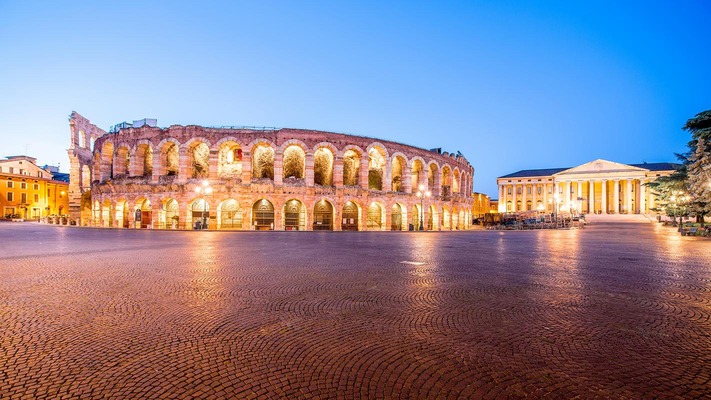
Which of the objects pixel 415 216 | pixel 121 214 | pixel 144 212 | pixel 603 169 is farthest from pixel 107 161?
pixel 603 169

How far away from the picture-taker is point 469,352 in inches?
164

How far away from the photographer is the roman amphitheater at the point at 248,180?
33156 millimetres

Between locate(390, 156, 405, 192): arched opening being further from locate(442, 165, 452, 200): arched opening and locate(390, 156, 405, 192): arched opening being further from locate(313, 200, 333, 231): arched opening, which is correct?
locate(313, 200, 333, 231): arched opening

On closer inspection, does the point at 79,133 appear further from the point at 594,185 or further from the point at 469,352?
the point at 594,185

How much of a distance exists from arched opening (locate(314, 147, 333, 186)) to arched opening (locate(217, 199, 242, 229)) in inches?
368

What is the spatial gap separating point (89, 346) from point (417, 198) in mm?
37377

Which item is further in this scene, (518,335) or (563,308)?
(563,308)

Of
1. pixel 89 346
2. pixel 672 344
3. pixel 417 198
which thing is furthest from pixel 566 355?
pixel 417 198

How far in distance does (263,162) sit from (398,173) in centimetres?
1660

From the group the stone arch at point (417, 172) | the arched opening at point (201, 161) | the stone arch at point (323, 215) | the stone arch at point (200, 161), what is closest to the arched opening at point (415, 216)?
the stone arch at point (417, 172)

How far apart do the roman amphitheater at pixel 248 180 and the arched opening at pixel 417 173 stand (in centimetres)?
22

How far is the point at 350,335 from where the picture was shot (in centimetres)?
471

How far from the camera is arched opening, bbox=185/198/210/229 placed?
32.3 m

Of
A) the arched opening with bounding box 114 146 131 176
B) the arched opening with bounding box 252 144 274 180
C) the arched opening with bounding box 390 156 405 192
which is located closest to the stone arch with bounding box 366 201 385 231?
the arched opening with bounding box 390 156 405 192
